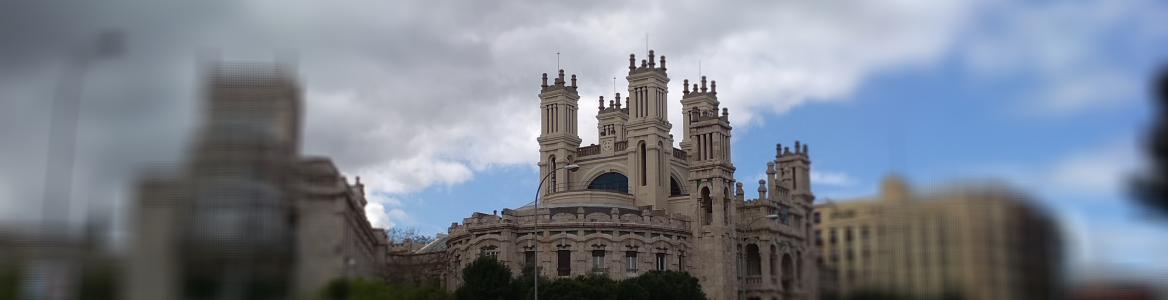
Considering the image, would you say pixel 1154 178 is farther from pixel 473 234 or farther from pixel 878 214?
pixel 473 234

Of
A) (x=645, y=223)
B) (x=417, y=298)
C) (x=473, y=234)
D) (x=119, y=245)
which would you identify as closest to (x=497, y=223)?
(x=473, y=234)

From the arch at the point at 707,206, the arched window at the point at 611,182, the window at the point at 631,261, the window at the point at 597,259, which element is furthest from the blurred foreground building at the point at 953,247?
the arched window at the point at 611,182

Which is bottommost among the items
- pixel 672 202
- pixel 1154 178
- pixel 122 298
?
pixel 122 298

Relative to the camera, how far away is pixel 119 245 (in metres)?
32.9

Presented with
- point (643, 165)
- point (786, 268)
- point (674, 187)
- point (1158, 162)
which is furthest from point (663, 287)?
point (1158, 162)

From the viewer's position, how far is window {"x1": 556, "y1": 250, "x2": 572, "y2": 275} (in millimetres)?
99062

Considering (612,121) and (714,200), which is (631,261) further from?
(612,121)

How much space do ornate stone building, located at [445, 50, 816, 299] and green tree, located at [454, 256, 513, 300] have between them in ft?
17.2

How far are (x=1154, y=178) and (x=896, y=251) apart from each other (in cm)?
625

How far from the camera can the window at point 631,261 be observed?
99188mm

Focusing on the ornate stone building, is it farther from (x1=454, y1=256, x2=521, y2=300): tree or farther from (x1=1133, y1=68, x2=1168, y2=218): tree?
(x1=1133, y1=68, x2=1168, y2=218): tree

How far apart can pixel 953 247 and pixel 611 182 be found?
84147mm

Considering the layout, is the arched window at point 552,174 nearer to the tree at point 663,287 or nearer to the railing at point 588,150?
the railing at point 588,150

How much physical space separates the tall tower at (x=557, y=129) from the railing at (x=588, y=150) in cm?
47
